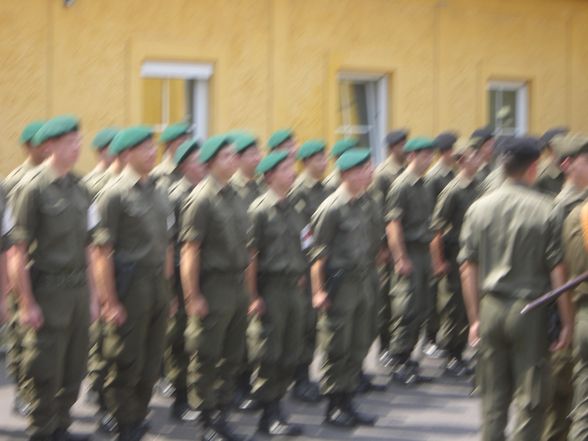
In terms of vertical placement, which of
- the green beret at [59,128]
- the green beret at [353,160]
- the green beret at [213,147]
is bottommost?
the green beret at [353,160]

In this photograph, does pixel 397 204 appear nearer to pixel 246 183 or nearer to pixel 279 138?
pixel 279 138

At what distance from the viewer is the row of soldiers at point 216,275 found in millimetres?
7980

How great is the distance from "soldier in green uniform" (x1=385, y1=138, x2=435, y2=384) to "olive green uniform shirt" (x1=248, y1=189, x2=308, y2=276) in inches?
81.8

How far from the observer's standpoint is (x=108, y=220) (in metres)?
8.55

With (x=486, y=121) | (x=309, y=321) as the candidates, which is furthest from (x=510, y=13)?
(x=309, y=321)

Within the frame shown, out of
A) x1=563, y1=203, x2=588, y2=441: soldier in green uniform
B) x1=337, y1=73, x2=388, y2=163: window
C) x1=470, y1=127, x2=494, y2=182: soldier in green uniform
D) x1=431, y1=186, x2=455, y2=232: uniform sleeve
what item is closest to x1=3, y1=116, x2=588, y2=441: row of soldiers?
x1=563, y1=203, x2=588, y2=441: soldier in green uniform

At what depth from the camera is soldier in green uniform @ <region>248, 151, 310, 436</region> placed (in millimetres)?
9383

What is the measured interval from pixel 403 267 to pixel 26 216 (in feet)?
13.6

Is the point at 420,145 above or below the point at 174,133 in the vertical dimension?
below

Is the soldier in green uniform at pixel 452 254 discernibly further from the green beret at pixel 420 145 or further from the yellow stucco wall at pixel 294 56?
the yellow stucco wall at pixel 294 56

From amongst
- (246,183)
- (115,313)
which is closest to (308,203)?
(246,183)

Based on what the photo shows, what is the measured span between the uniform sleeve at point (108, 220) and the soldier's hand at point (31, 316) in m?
0.69

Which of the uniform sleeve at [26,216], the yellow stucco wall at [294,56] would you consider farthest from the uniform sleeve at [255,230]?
the yellow stucco wall at [294,56]

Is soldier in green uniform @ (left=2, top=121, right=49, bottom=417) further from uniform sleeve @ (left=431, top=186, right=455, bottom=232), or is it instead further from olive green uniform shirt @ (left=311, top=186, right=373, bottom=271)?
uniform sleeve @ (left=431, top=186, right=455, bottom=232)
